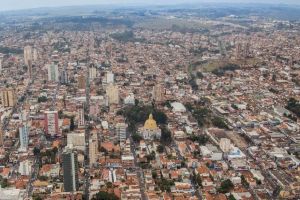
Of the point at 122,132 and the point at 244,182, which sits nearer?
the point at 244,182

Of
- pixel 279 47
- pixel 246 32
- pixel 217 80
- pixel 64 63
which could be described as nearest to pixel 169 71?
pixel 217 80

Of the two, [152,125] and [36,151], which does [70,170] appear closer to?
[36,151]

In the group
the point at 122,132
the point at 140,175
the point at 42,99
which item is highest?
the point at 122,132

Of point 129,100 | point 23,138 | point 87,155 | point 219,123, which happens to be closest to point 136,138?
point 87,155

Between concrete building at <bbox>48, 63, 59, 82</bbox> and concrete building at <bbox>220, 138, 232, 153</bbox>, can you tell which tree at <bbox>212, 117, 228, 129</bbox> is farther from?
concrete building at <bbox>48, 63, 59, 82</bbox>

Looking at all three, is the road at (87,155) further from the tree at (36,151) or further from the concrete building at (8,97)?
the concrete building at (8,97)

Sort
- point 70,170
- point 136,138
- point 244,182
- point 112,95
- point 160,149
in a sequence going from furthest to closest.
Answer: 1. point 112,95
2. point 136,138
3. point 160,149
4. point 244,182
5. point 70,170
